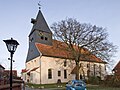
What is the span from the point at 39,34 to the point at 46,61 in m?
6.80

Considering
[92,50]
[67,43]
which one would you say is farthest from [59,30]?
[92,50]

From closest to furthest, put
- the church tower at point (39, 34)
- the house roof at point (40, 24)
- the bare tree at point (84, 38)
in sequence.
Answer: the bare tree at point (84, 38) < the church tower at point (39, 34) < the house roof at point (40, 24)

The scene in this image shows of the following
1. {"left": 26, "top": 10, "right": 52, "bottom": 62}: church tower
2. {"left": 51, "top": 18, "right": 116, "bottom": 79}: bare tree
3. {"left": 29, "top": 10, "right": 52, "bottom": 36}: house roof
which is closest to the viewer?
{"left": 51, "top": 18, "right": 116, "bottom": 79}: bare tree

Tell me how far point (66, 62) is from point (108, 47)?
50.1 ft

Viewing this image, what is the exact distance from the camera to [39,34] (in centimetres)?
5272

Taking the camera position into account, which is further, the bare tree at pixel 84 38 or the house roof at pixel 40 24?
the house roof at pixel 40 24

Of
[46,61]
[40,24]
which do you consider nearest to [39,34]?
[40,24]

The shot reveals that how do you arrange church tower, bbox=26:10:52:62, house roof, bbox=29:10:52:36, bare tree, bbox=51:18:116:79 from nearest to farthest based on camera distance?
1. bare tree, bbox=51:18:116:79
2. church tower, bbox=26:10:52:62
3. house roof, bbox=29:10:52:36

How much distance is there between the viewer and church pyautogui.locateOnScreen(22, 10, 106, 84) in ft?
165

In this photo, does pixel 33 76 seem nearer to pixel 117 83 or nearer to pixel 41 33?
pixel 41 33

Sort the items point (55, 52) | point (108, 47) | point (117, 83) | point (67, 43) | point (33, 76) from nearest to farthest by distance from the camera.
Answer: point (117, 83)
point (108, 47)
point (67, 43)
point (33, 76)
point (55, 52)

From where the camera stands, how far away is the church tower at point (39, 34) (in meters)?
52.8

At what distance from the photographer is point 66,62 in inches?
2039

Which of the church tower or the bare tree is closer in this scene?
the bare tree
